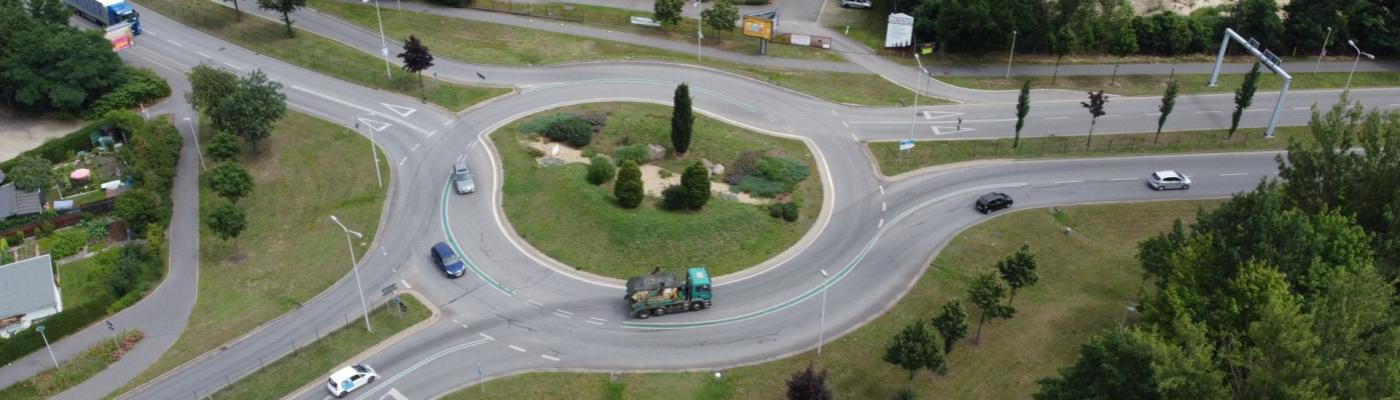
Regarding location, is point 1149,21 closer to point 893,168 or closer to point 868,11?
point 868,11

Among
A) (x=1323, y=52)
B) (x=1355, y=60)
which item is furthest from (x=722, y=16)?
(x=1355, y=60)

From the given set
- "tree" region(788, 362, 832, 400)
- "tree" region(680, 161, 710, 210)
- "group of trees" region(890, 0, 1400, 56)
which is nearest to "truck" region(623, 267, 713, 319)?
"tree" region(680, 161, 710, 210)

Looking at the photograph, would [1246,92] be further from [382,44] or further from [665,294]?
[382,44]

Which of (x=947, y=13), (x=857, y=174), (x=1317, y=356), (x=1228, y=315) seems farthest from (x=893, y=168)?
(x=1317, y=356)

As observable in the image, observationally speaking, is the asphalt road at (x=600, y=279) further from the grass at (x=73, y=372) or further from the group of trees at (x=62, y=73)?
the group of trees at (x=62, y=73)

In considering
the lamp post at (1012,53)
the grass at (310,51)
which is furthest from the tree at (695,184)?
the lamp post at (1012,53)

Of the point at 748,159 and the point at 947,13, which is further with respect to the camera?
the point at 947,13

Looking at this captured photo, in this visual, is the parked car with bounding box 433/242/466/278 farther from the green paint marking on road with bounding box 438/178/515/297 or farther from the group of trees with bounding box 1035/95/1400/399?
the group of trees with bounding box 1035/95/1400/399
